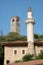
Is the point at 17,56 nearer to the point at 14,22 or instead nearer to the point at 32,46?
the point at 32,46

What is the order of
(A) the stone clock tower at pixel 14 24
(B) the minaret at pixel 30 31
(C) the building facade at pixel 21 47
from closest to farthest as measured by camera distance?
(B) the minaret at pixel 30 31, (C) the building facade at pixel 21 47, (A) the stone clock tower at pixel 14 24

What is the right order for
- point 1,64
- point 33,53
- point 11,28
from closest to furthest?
point 33,53, point 1,64, point 11,28

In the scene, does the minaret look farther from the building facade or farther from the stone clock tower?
the stone clock tower

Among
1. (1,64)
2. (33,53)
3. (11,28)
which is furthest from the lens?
(11,28)

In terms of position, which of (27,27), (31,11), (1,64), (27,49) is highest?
(31,11)

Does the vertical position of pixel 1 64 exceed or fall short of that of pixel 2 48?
it falls short

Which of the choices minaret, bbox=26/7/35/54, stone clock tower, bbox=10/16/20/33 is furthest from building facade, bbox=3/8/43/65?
stone clock tower, bbox=10/16/20/33

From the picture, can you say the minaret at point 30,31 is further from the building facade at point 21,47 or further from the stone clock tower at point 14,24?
the stone clock tower at point 14,24

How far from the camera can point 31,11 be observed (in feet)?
109

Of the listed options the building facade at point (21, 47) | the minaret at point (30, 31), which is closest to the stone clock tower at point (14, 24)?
the minaret at point (30, 31)

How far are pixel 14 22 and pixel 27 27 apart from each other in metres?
40.2

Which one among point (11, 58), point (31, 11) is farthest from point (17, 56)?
point (31, 11)

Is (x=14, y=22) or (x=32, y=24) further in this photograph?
(x=14, y=22)

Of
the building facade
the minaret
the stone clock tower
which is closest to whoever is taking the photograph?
the minaret
